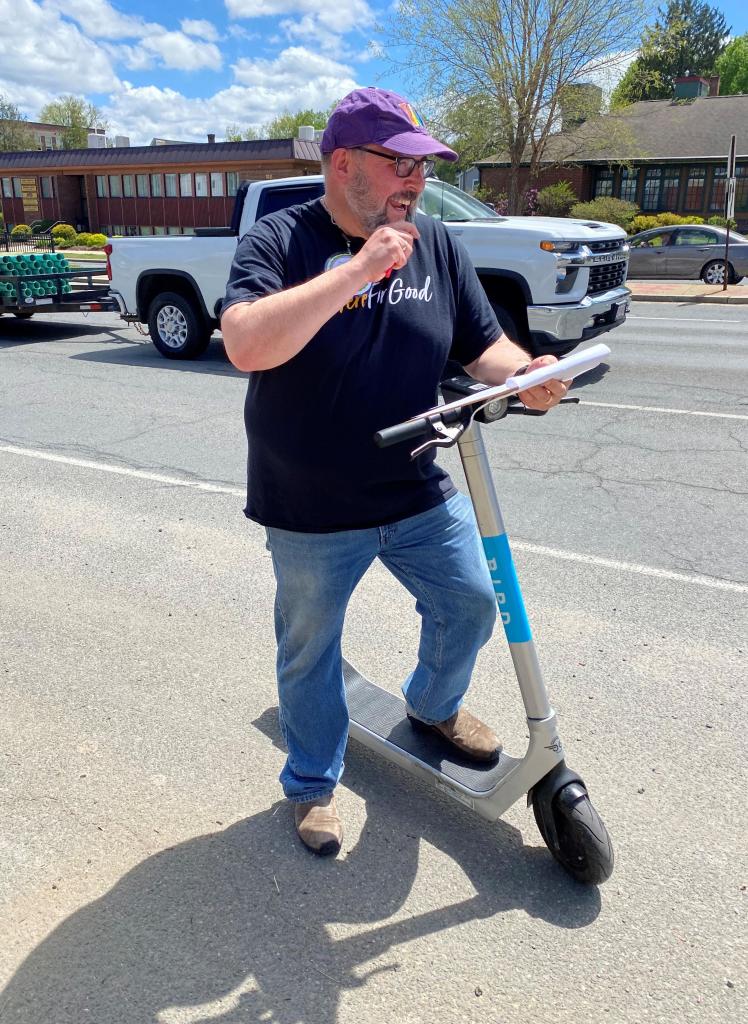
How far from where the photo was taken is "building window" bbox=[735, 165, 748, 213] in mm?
39500

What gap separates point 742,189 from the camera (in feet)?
130

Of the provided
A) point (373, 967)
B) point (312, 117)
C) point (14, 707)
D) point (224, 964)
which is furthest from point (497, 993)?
point (312, 117)

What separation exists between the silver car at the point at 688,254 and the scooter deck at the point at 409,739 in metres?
19.7

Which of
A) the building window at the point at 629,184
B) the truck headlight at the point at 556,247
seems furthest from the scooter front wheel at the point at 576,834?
the building window at the point at 629,184

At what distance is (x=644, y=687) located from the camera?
3426mm

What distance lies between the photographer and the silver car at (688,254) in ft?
68.0

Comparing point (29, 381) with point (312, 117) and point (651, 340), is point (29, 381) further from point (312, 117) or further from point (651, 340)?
point (312, 117)

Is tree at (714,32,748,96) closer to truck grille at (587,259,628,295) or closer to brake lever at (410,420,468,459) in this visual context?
truck grille at (587,259,628,295)

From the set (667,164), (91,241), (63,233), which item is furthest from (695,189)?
(63,233)

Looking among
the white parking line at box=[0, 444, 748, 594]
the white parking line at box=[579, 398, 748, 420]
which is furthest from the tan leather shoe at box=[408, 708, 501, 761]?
the white parking line at box=[579, 398, 748, 420]

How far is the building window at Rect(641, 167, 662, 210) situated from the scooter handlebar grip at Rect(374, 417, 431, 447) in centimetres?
4302

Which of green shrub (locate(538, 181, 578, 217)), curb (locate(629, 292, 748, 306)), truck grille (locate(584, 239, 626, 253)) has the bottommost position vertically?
curb (locate(629, 292, 748, 306))

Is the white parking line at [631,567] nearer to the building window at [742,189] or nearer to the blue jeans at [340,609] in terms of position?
the blue jeans at [340,609]

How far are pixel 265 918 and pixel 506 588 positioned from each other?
107 cm
